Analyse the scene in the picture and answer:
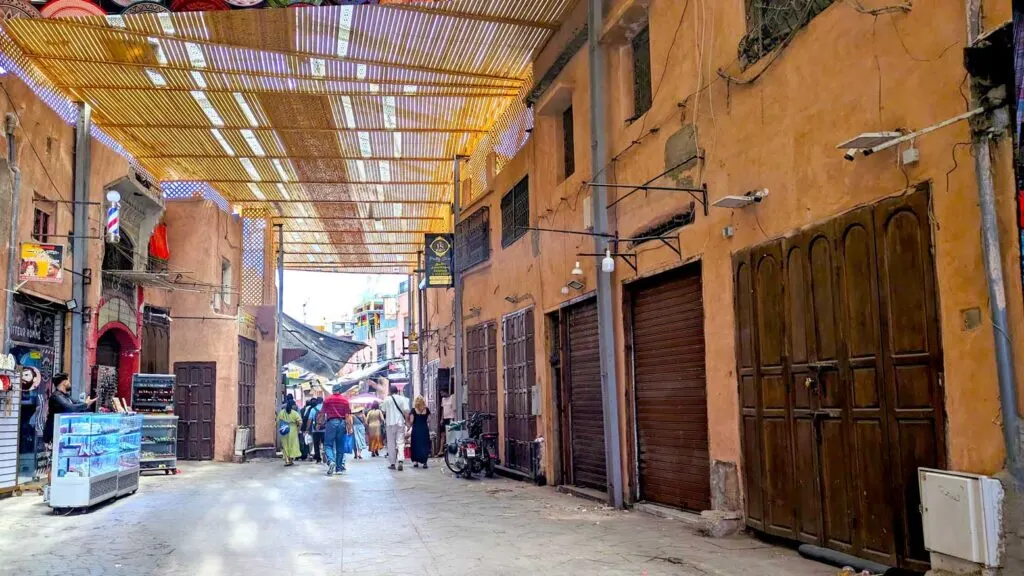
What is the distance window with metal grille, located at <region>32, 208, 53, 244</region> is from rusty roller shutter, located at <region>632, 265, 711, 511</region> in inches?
367

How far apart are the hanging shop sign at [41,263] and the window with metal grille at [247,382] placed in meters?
10.3

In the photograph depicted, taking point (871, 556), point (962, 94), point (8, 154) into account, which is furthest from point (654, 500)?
point (8, 154)

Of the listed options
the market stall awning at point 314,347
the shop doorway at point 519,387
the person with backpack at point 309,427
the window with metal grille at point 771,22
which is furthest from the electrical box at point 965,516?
the market stall awning at point 314,347

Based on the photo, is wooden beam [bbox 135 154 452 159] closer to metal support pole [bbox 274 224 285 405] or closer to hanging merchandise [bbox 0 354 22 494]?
metal support pole [bbox 274 224 285 405]

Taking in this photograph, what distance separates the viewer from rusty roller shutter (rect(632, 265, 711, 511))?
29.8 feet

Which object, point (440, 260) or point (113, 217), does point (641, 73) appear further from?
point (440, 260)

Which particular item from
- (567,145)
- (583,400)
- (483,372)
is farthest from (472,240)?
(583,400)

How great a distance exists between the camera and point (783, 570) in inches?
252

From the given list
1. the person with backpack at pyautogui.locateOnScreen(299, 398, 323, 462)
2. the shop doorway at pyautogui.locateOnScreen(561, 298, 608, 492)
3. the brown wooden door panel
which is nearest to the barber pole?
the person with backpack at pyautogui.locateOnScreen(299, 398, 323, 462)

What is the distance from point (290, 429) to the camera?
19.6 m

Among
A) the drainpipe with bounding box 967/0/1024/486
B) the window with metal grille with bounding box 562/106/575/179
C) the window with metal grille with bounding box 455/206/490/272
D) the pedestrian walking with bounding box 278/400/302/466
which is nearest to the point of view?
the drainpipe with bounding box 967/0/1024/486

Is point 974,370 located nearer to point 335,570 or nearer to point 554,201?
point 335,570

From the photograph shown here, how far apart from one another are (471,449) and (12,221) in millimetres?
7932

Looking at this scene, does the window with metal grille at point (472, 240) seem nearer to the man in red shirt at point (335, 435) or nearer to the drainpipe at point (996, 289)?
the man in red shirt at point (335, 435)
